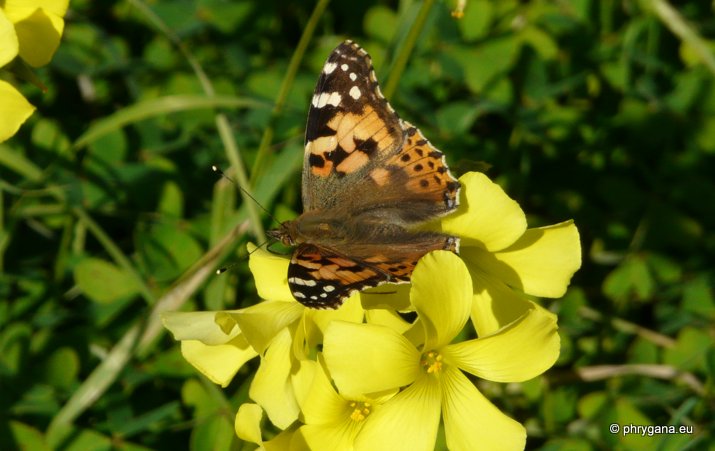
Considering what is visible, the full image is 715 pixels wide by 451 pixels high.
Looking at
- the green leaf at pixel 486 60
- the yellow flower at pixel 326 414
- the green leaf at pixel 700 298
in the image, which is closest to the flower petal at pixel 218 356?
the yellow flower at pixel 326 414

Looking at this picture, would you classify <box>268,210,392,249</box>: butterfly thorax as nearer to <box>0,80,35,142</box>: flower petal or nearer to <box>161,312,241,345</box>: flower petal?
<box>161,312,241,345</box>: flower petal

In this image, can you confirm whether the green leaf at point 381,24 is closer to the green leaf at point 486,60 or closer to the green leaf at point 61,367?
the green leaf at point 486,60

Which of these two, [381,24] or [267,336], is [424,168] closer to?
[267,336]

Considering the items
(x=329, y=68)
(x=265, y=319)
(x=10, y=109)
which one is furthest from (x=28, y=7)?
(x=265, y=319)

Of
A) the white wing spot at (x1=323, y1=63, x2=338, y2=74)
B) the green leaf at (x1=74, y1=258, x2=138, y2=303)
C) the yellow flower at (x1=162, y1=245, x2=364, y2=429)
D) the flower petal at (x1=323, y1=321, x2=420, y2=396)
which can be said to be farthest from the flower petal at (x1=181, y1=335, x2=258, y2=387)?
the green leaf at (x1=74, y1=258, x2=138, y2=303)

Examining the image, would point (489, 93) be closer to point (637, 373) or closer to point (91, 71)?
point (637, 373)

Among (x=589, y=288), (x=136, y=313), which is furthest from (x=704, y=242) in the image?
(x=136, y=313)
